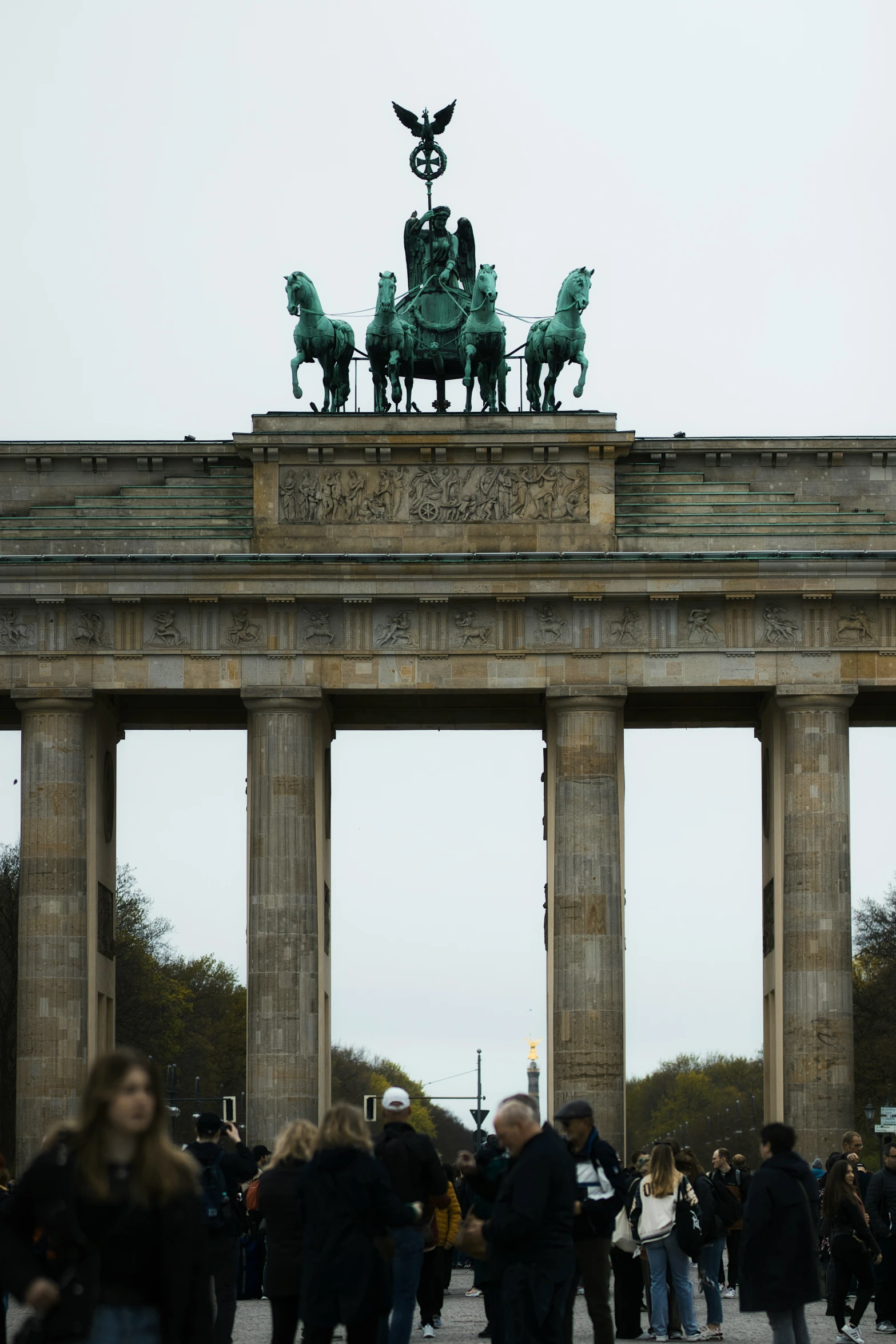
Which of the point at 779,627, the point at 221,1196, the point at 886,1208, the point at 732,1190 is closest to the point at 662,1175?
the point at 886,1208

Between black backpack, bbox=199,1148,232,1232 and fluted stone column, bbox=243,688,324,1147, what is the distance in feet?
92.0

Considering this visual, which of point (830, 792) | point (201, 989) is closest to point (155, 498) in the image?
point (830, 792)

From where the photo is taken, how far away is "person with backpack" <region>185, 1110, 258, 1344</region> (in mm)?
18344

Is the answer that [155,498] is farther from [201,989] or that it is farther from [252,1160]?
[201,989]

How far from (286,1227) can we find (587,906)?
99.4 ft

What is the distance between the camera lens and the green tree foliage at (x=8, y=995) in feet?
229

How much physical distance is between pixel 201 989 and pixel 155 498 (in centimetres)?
7910

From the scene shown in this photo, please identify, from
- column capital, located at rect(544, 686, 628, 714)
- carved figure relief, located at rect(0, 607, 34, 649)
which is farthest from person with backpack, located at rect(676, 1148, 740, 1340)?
carved figure relief, located at rect(0, 607, 34, 649)

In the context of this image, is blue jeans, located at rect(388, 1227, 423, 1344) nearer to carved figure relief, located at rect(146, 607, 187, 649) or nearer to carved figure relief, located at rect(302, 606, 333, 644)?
carved figure relief, located at rect(302, 606, 333, 644)

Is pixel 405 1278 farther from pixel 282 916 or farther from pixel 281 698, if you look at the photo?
pixel 281 698

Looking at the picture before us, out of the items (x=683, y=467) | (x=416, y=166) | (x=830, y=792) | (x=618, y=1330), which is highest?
(x=416, y=166)

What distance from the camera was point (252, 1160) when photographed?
19.5 m

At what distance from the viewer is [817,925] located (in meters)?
47.1

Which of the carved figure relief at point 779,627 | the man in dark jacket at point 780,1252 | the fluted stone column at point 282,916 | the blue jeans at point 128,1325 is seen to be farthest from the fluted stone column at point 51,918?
the blue jeans at point 128,1325
